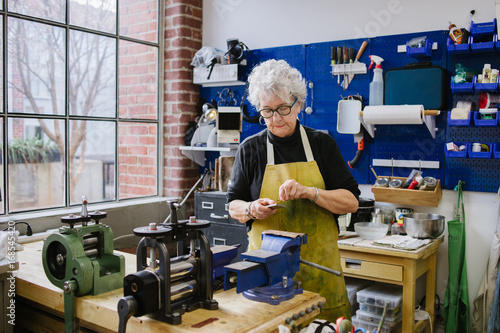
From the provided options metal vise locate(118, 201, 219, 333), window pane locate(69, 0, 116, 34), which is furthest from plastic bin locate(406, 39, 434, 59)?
window pane locate(69, 0, 116, 34)

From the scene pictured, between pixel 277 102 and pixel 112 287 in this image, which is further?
pixel 277 102

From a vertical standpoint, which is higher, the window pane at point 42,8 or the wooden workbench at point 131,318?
the window pane at point 42,8

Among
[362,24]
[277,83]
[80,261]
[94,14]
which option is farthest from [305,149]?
[94,14]

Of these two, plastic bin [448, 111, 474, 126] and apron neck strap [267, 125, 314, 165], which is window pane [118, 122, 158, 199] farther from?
plastic bin [448, 111, 474, 126]

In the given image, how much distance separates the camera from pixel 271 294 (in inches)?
70.4

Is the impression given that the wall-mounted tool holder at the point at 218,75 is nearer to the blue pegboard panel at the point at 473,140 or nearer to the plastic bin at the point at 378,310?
the blue pegboard panel at the point at 473,140

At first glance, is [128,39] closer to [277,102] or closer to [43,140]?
[43,140]

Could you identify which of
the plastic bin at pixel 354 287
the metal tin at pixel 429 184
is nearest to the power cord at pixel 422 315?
the plastic bin at pixel 354 287

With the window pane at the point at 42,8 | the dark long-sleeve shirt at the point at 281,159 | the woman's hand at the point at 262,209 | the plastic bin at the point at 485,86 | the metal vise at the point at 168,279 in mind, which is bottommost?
the metal vise at the point at 168,279

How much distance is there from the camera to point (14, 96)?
340cm

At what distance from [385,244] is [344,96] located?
1.32m

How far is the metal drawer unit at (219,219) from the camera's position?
3.89 meters

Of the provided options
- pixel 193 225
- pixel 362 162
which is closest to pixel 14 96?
pixel 193 225

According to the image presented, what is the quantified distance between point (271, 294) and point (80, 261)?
792mm
